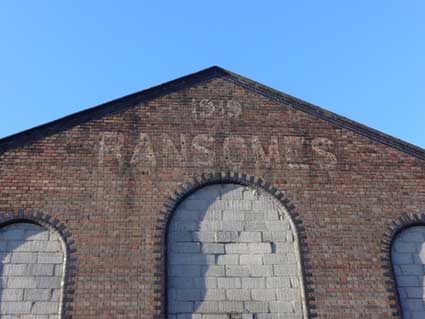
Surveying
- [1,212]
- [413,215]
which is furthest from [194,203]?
[413,215]

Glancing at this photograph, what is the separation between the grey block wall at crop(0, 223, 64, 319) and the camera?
8.70 metres

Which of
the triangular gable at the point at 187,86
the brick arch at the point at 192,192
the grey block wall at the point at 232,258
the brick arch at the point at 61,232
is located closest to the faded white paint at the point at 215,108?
the triangular gable at the point at 187,86

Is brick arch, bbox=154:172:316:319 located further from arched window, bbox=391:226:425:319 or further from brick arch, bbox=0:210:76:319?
arched window, bbox=391:226:425:319

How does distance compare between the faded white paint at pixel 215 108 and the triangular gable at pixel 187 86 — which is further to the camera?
the faded white paint at pixel 215 108

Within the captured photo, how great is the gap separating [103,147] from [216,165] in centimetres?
222

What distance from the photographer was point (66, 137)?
1052 centimetres

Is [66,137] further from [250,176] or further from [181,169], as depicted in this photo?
[250,176]

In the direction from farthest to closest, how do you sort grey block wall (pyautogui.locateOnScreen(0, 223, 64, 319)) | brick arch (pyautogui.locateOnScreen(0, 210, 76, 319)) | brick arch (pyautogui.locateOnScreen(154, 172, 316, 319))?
brick arch (pyautogui.locateOnScreen(154, 172, 316, 319)) < brick arch (pyautogui.locateOnScreen(0, 210, 76, 319)) < grey block wall (pyautogui.locateOnScreen(0, 223, 64, 319))

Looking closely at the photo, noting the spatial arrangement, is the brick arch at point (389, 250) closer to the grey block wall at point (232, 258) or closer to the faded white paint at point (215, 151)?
the grey block wall at point (232, 258)

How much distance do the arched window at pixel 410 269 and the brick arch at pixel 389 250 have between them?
0.10 metres

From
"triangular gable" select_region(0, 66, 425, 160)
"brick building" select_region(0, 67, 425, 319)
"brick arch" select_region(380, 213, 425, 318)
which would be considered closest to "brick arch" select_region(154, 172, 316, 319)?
"brick building" select_region(0, 67, 425, 319)

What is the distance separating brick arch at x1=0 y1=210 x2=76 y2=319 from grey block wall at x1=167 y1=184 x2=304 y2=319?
1.64 m

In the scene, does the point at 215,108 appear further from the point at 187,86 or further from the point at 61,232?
the point at 61,232

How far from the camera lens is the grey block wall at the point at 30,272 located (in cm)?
870
